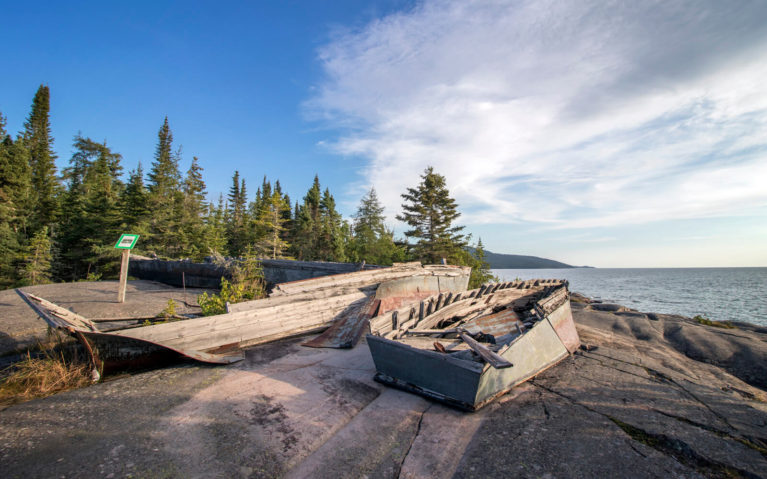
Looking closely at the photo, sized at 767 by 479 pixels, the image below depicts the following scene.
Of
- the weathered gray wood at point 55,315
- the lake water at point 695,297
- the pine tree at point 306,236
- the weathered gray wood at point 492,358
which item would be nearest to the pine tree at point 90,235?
the pine tree at point 306,236

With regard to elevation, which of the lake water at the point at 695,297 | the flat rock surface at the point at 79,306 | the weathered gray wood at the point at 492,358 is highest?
the weathered gray wood at the point at 492,358

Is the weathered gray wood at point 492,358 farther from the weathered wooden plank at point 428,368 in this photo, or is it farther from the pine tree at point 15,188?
the pine tree at point 15,188

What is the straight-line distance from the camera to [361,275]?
895cm

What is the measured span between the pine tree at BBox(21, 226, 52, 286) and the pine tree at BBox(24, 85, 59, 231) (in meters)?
Answer: 7.64

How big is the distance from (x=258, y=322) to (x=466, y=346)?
4.17m

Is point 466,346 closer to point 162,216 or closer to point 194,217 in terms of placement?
point 162,216

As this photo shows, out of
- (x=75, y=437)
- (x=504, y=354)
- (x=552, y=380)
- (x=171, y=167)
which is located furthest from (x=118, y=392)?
(x=171, y=167)

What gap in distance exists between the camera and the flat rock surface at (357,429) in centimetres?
276

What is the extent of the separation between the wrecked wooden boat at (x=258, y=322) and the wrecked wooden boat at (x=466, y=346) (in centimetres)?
185

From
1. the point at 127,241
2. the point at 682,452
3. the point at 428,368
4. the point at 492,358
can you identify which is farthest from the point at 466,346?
the point at 127,241

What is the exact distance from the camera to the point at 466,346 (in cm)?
487

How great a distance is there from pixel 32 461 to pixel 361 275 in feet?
22.5

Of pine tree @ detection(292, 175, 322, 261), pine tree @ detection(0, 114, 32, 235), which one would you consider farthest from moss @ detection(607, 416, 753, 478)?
pine tree @ detection(0, 114, 32, 235)

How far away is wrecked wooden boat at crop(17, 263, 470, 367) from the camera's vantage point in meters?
4.43
